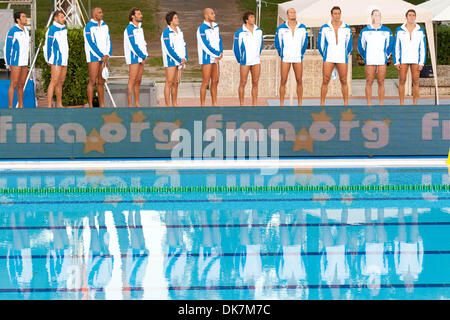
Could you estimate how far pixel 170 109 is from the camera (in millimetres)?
10656

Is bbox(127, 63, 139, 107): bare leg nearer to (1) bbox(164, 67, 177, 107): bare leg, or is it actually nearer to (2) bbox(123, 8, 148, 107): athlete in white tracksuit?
(2) bbox(123, 8, 148, 107): athlete in white tracksuit

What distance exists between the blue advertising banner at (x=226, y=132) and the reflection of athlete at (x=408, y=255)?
3.64 metres

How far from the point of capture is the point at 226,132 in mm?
10664

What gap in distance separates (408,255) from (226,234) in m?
1.50

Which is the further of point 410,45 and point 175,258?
point 410,45

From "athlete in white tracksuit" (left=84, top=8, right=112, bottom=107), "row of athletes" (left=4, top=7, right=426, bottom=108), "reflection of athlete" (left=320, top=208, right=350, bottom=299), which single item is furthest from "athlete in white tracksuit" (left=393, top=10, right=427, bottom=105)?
"reflection of athlete" (left=320, top=208, right=350, bottom=299)

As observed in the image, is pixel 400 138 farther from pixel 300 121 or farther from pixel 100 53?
pixel 100 53

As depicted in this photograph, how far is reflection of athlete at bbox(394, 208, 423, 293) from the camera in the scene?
5391mm

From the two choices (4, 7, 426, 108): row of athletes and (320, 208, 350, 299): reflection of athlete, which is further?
(4, 7, 426, 108): row of athletes

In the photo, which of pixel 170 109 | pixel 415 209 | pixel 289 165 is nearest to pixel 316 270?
pixel 415 209

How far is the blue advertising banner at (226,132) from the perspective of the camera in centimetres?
1063

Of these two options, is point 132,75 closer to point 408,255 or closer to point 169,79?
point 169,79

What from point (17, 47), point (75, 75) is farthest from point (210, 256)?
point (75, 75)

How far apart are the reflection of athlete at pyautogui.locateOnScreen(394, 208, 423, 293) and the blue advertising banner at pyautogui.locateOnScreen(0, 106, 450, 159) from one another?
364 centimetres
